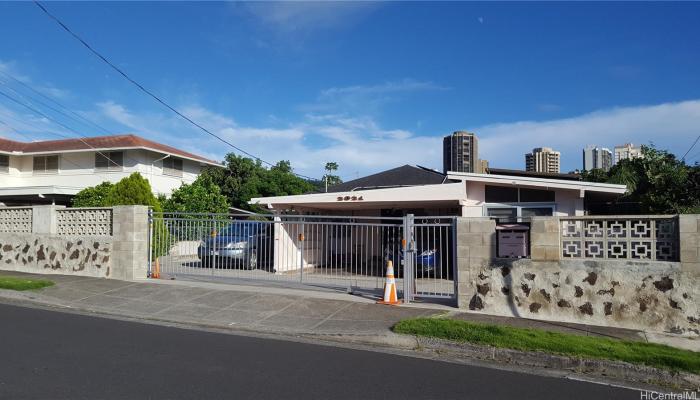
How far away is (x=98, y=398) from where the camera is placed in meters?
5.02

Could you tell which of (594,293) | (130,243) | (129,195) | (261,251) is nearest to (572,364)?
(594,293)

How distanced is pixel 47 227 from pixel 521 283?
12455mm

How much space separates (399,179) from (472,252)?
11.1 m

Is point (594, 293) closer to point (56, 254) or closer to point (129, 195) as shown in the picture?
point (56, 254)

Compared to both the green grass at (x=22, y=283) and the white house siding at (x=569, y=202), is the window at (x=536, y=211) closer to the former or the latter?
the white house siding at (x=569, y=202)

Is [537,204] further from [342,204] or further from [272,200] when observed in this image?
[272,200]

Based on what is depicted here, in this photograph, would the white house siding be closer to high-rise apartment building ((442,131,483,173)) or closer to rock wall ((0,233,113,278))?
high-rise apartment building ((442,131,483,173))

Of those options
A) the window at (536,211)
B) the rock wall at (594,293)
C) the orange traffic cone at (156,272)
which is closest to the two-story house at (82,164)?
the orange traffic cone at (156,272)

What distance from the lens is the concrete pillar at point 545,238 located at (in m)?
9.19

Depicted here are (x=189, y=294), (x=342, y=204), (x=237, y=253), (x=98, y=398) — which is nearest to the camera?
(x=98, y=398)

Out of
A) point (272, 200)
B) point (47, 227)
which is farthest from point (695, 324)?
point (47, 227)

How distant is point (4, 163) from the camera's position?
96.0 feet

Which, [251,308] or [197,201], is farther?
[197,201]

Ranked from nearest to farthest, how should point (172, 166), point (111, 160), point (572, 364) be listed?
point (572, 364)
point (111, 160)
point (172, 166)
